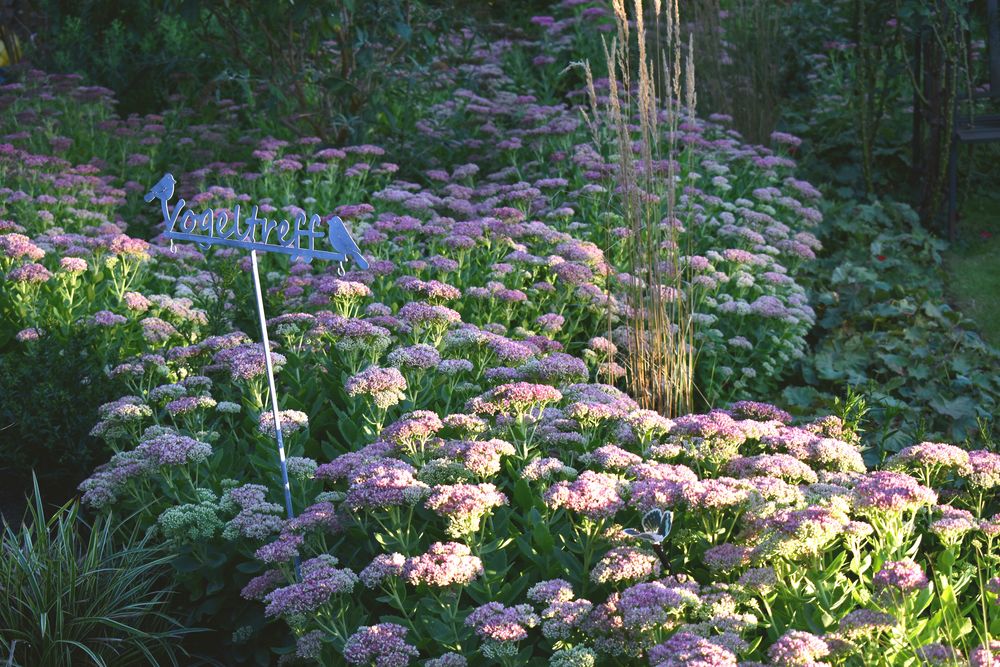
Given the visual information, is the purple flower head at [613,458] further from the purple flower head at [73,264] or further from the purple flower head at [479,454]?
the purple flower head at [73,264]

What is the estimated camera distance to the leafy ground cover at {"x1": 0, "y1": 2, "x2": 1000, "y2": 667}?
2543mm

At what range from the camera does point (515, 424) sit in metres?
3.38

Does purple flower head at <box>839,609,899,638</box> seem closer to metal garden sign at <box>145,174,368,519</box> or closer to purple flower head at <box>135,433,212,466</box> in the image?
metal garden sign at <box>145,174,368,519</box>

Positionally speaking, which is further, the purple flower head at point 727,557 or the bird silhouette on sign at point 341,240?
the bird silhouette on sign at point 341,240

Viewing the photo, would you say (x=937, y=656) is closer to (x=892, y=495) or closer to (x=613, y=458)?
(x=892, y=495)

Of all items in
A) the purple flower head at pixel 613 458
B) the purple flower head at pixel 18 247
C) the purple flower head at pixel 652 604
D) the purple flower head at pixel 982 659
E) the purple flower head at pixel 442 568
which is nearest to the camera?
the purple flower head at pixel 982 659

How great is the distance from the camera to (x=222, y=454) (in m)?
3.56

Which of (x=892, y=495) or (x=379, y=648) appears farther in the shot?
(x=892, y=495)

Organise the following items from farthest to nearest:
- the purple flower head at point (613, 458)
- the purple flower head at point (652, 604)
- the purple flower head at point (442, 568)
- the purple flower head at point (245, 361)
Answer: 1. the purple flower head at point (245, 361)
2. the purple flower head at point (613, 458)
3. the purple flower head at point (442, 568)
4. the purple flower head at point (652, 604)

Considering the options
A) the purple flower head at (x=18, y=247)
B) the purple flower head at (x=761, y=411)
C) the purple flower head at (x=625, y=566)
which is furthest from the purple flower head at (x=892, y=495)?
the purple flower head at (x=18, y=247)

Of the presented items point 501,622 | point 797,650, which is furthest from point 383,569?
point 797,650

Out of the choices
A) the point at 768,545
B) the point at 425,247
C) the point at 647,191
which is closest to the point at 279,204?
the point at 425,247

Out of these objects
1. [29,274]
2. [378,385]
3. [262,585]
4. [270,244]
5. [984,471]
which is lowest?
[262,585]

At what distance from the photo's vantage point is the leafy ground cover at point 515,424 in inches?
100
